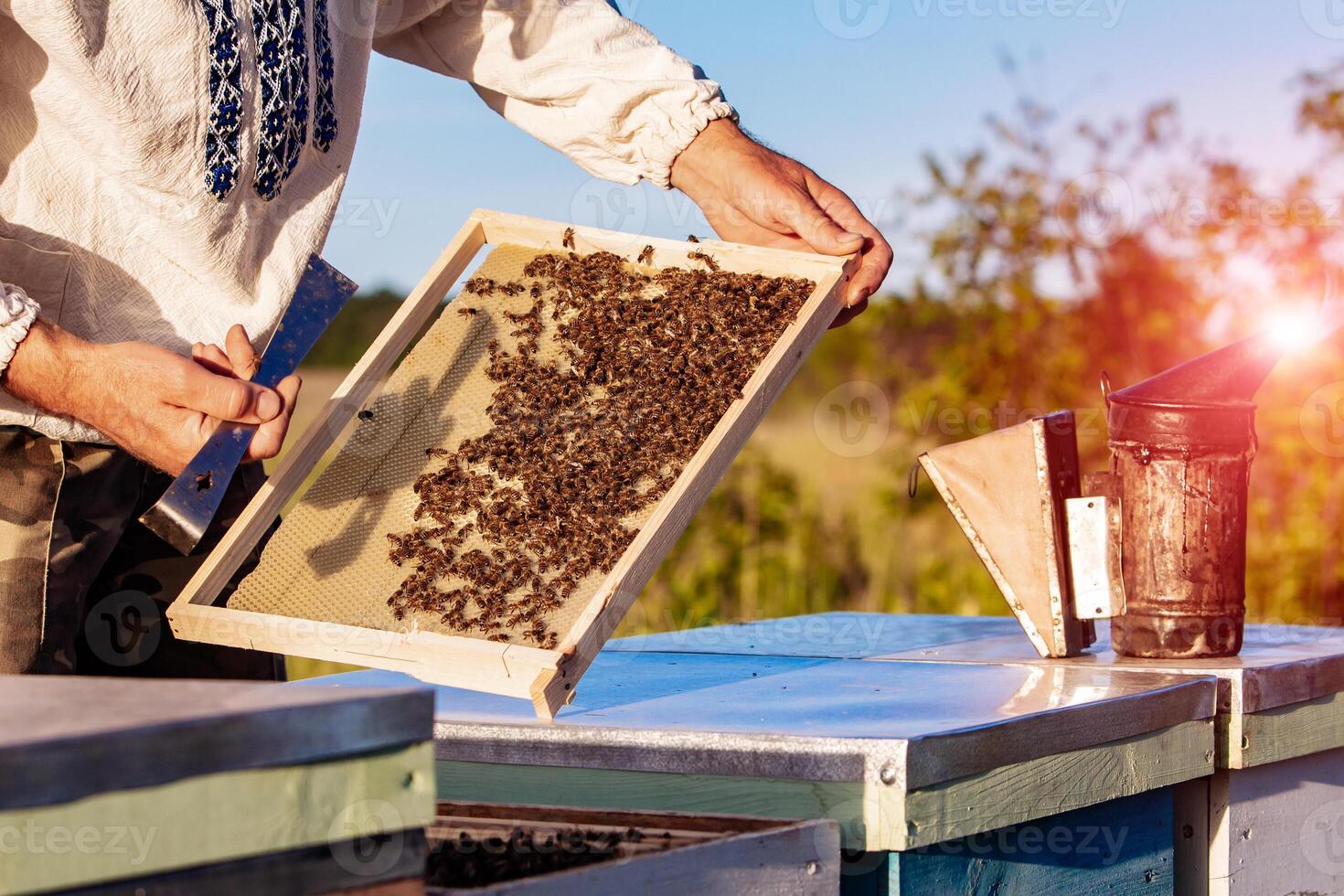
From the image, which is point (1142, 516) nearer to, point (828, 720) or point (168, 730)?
point (828, 720)

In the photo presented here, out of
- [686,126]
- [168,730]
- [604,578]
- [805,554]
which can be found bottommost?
[168,730]

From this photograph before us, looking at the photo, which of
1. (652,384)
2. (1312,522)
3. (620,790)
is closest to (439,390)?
(652,384)

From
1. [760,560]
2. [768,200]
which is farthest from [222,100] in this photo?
[760,560]

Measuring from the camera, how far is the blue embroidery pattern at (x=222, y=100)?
2750 mm

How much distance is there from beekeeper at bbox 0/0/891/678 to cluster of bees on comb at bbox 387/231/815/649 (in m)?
0.38

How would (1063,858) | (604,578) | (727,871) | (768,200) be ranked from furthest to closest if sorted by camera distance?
(768,200) → (604,578) → (1063,858) → (727,871)

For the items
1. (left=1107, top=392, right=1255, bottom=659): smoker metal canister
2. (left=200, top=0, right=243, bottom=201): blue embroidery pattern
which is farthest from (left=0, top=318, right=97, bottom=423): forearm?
(left=1107, top=392, right=1255, bottom=659): smoker metal canister

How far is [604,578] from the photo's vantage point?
2510 millimetres

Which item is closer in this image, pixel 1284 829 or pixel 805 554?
pixel 1284 829

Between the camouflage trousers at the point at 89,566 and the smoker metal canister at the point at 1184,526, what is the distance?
2029mm

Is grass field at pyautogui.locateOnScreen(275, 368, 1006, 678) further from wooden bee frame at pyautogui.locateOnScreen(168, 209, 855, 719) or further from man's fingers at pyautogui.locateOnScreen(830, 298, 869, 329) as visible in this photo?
wooden bee frame at pyautogui.locateOnScreen(168, 209, 855, 719)

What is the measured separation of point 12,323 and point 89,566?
67cm

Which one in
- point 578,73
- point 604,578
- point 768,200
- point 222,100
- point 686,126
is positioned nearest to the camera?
point 604,578

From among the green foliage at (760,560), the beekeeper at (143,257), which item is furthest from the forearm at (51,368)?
the green foliage at (760,560)
